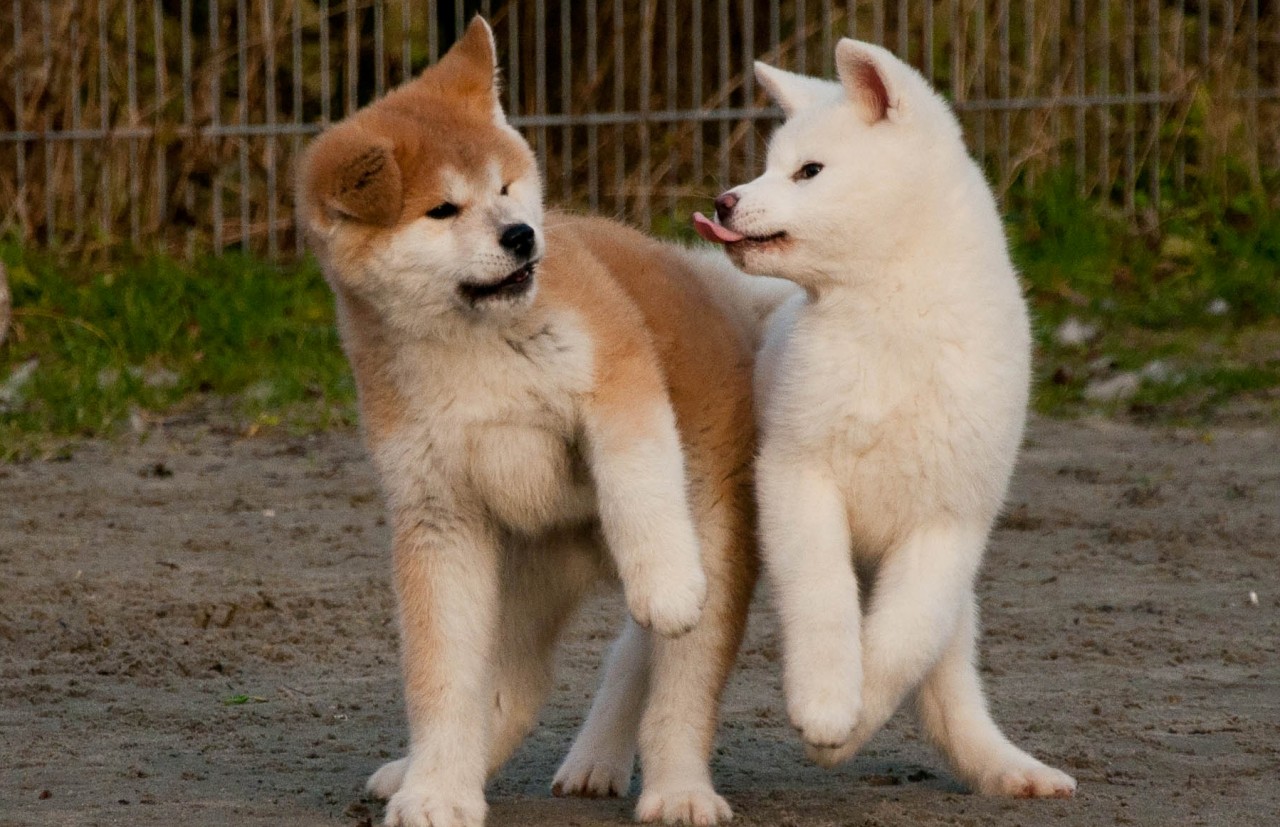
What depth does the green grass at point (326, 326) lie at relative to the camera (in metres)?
8.47

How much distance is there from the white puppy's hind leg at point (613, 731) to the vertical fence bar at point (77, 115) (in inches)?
254

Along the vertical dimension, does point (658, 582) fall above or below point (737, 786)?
above

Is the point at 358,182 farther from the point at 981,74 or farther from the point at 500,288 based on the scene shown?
the point at 981,74

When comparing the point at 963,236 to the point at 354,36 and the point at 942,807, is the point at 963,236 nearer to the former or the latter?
the point at 942,807

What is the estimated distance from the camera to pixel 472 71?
4.39 m

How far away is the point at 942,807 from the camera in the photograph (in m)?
4.02

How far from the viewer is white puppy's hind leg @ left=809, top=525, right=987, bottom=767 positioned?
3.81 m

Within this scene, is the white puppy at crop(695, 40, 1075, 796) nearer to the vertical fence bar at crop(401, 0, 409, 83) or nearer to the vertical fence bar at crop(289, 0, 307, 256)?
the vertical fence bar at crop(401, 0, 409, 83)

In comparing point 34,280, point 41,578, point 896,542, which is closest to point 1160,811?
point 896,542

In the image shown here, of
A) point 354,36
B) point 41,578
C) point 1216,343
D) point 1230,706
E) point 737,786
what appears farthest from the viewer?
point 354,36

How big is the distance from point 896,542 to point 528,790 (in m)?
1.06

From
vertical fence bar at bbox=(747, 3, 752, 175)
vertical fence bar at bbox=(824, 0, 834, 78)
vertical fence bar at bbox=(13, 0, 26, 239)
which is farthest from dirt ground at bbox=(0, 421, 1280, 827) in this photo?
vertical fence bar at bbox=(824, 0, 834, 78)

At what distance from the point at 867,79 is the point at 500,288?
897 mm

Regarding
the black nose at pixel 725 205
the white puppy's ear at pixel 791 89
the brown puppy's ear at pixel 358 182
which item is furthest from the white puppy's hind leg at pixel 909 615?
the brown puppy's ear at pixel 358 182
